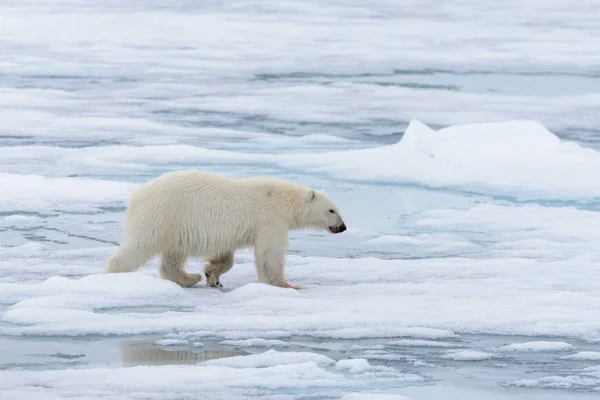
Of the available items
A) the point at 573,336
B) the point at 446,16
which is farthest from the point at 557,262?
the point at 446,16

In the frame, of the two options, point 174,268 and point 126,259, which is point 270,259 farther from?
point 126,259

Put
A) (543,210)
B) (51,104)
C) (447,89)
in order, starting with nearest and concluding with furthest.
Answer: (543,210)
(51,104)
(447,89)

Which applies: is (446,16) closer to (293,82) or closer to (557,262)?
(293,82)

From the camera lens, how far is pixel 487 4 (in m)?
27.5

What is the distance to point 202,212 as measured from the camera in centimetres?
554

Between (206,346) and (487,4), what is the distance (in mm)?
24215

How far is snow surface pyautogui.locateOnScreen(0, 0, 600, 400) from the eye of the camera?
162 inches

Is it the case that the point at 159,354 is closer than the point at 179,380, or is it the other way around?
the point at 179,380

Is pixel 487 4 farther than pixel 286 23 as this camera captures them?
Yes

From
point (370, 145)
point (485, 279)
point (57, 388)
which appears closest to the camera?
point (57, 388)

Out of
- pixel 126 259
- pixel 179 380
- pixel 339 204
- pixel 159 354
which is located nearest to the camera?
pixel 179 380

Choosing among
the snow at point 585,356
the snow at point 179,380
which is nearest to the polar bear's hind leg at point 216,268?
the snow at point 179,380

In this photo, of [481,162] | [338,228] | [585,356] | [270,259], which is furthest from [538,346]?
[481,162]

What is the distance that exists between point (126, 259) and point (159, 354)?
1260 mm
